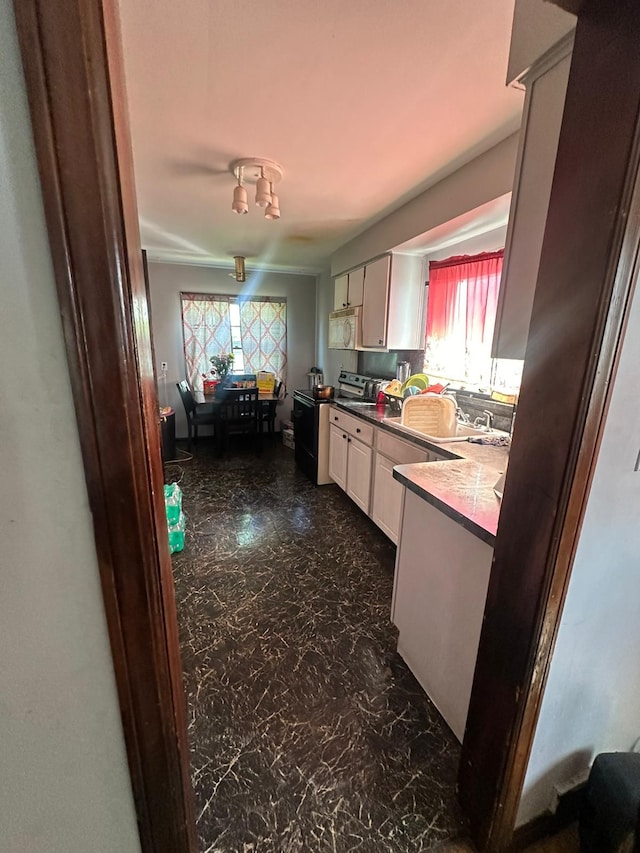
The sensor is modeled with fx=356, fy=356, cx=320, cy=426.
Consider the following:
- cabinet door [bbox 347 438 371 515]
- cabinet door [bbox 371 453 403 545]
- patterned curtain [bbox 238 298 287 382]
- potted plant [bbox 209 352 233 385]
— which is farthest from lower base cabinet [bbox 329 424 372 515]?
patterned curtain [bbox 238 298 287 382]

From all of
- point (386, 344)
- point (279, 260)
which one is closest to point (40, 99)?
point (386, 344)

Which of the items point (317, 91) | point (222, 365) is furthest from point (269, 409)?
point (317, 91)

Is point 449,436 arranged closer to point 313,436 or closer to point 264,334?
point 313,436

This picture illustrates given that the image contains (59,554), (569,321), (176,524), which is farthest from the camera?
(176,524)

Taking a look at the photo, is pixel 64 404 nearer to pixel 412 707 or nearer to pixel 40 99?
pixel 40 99

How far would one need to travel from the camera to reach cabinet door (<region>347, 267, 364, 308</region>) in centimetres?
334

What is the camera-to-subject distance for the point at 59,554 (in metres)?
0.49

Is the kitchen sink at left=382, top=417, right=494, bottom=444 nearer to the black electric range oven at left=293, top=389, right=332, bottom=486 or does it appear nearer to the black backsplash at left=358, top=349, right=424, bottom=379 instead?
the black backsplash at left=358, top=349, right=424, bottom=379

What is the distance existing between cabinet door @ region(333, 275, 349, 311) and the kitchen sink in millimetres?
1752

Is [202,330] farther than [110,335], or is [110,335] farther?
[202,330]

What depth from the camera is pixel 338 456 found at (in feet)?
10.8

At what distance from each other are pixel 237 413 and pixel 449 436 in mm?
2715

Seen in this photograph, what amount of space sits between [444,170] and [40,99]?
2268mm

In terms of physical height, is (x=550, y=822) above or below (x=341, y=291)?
below
